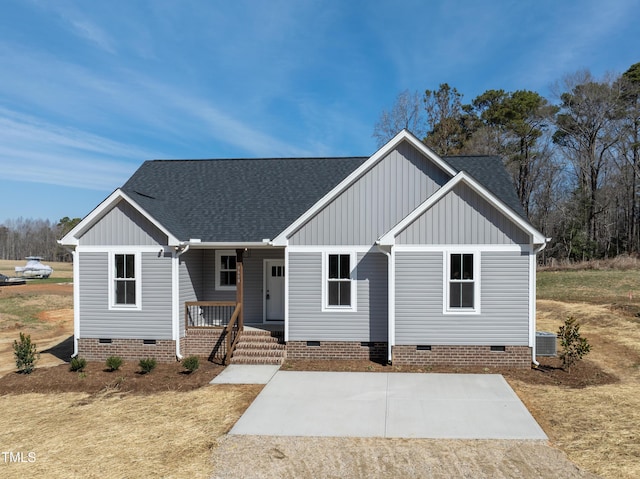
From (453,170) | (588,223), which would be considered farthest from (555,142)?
(453,170)

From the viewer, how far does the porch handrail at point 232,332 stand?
1210 cm

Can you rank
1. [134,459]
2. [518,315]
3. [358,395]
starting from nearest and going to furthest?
[134,459] → [358,395] → [518,315]

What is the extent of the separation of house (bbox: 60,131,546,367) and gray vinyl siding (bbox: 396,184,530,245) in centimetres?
3

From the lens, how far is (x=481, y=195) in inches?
441

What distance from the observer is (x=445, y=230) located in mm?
11445

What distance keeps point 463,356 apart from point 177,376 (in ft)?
24.0

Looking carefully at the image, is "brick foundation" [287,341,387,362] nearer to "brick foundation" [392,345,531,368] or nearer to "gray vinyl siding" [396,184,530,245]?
"brick foundation" [392,345,531,368]

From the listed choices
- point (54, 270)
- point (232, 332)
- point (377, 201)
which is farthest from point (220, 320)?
point (54, 270)

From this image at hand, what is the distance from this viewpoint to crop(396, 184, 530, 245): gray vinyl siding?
11312 millimetres

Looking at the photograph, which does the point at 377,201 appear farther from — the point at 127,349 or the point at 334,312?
the point at 127,349

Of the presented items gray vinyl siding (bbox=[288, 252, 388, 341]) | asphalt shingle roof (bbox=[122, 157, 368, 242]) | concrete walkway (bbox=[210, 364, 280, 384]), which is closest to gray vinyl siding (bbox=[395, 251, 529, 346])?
gray vinyl siding (bbox=[288, 252, 388, 341])

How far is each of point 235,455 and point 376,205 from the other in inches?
302

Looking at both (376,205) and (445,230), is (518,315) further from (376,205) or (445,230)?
(376,205)

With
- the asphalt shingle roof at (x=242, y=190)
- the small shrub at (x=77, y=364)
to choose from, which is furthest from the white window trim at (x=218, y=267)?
the small shrub at (x=77, y=364)
